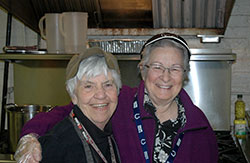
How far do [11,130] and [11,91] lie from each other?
32.3 inches

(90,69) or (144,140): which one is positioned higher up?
(90,69)

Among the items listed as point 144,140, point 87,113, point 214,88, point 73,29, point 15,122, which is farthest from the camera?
point 214,88

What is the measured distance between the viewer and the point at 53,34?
80.9 inches

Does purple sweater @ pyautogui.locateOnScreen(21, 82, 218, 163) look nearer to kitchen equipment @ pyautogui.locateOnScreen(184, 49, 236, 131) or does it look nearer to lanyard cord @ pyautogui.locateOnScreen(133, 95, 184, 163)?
lanyard cord @ pyautogui.locateOnScreen(133, 95, 184, 163)

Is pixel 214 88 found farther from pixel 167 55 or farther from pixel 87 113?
pixel 87 113

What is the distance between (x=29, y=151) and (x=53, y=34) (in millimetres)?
1237

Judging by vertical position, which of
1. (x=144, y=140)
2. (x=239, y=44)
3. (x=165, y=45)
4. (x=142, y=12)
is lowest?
(x=144, y=140)

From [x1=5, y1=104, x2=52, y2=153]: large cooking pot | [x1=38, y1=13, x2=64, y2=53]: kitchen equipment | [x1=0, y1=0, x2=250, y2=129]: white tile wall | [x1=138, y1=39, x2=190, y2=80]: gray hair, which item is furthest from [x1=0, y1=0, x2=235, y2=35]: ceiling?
[x1=138, y1=39, x2=190, y2=80]: gray hair

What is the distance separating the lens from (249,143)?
2043 millimetres

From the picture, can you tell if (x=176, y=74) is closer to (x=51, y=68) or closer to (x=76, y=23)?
(x=76, y=23)

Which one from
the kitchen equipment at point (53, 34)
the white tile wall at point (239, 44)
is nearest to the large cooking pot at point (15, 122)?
the kitchen equipment at point (53, 34)

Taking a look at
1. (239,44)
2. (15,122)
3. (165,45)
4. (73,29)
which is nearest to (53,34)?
(73,29)

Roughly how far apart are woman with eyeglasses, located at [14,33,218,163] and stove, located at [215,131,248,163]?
412 mm

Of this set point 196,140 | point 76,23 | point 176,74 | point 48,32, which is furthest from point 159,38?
point 48,32
